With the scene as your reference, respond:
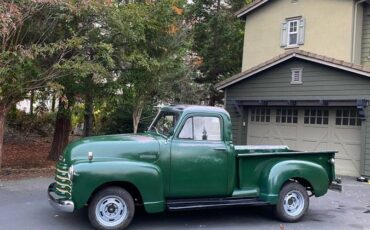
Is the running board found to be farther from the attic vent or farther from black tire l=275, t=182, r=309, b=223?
the attic vent

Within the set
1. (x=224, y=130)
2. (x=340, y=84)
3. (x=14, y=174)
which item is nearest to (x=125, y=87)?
(x=14, y=174)

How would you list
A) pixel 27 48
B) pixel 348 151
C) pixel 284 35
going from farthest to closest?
1. pixel 284 35
2. pixel 348 151
3. pixel 27 48

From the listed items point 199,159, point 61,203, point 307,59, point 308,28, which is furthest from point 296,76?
point 61,203

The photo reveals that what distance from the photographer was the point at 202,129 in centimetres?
802

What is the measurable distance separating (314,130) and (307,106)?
34.4 inches

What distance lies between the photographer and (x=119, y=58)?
41.3ft

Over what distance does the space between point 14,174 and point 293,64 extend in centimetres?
1002

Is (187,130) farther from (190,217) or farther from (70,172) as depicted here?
(70,172)

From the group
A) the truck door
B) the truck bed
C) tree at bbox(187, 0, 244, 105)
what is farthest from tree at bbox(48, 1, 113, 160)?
tree at bbox(187, 0, 244, 105)

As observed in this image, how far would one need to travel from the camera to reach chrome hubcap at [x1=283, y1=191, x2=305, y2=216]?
8.43 metres

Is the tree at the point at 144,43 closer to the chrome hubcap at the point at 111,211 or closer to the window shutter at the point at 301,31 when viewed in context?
the chrome hubcap at the point at 111,211

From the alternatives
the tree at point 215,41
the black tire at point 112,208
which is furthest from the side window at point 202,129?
the tree at point 215,41

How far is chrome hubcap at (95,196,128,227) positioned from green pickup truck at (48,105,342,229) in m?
0.02

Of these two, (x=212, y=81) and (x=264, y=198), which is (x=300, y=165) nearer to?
(x=264, y=198)
